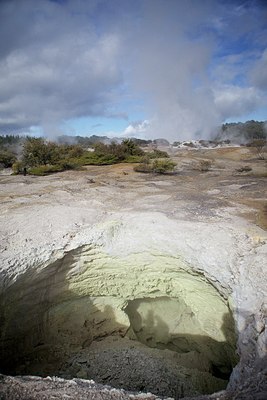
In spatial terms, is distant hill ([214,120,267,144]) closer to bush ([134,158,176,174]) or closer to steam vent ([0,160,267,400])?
bush ([134,158,176,174])

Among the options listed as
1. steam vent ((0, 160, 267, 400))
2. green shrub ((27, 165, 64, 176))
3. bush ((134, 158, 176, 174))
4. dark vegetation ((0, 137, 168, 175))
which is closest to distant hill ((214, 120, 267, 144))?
dark vegetation ((0, 137, 168, 175))

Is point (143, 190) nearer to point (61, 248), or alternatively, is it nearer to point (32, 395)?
point (61, 248)

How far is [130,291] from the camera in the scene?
27.9 feet

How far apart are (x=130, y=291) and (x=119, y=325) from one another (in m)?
1.21

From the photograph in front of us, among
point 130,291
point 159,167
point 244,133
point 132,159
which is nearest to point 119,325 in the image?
point 130,291

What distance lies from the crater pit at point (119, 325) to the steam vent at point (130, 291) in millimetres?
29

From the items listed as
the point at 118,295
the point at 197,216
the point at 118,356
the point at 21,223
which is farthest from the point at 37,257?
the point at 197,216

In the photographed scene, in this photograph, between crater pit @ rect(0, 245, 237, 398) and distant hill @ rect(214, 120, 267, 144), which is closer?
crater pit @ rect(0, 245, 237, 398)

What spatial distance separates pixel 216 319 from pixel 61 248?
4.44 meters

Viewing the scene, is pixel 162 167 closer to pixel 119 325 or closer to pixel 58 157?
pixel 58 157

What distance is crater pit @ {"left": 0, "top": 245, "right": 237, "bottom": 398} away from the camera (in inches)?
271

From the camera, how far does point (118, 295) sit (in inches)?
336

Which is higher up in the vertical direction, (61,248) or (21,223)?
(21,223)

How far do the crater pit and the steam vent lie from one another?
3cm
